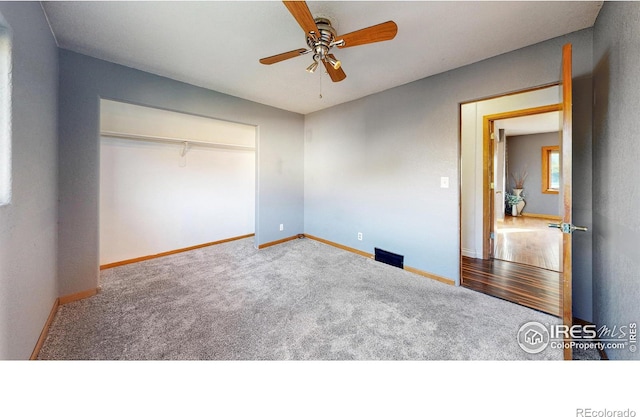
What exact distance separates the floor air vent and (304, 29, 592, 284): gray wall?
2.9 inches

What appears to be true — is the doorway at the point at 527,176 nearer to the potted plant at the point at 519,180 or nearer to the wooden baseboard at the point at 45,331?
the potted plant at the point at 519,180

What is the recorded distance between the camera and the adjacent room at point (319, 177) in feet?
4.58

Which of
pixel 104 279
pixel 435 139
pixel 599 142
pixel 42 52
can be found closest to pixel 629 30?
pixel 599 142

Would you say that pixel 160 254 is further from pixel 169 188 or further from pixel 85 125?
pixel 85 125

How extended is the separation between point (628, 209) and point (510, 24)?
1542 millimetres

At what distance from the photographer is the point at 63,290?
2.14 meters

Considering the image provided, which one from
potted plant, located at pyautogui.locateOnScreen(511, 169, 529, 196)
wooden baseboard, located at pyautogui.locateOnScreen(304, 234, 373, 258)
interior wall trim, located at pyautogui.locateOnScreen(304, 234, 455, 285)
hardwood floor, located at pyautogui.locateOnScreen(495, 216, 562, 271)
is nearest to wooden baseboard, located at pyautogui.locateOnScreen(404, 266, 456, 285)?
interior wall trim, located at pyautogui.locateOnScreen(304, 234, 455, 285)

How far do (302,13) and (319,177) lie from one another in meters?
2.88

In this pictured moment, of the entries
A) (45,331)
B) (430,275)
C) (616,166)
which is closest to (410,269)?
(430,275)

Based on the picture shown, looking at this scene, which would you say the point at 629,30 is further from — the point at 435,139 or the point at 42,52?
the point at 42,52

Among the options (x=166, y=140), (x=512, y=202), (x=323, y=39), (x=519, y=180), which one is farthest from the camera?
(x=519, y=180)

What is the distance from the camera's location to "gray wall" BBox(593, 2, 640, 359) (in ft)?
3.73

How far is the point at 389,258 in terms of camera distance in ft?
10.3

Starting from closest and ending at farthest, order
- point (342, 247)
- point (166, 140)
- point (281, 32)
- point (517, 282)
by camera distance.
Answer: point (281, 32), point (517, 282), point (166, 140), point (342, 247)
